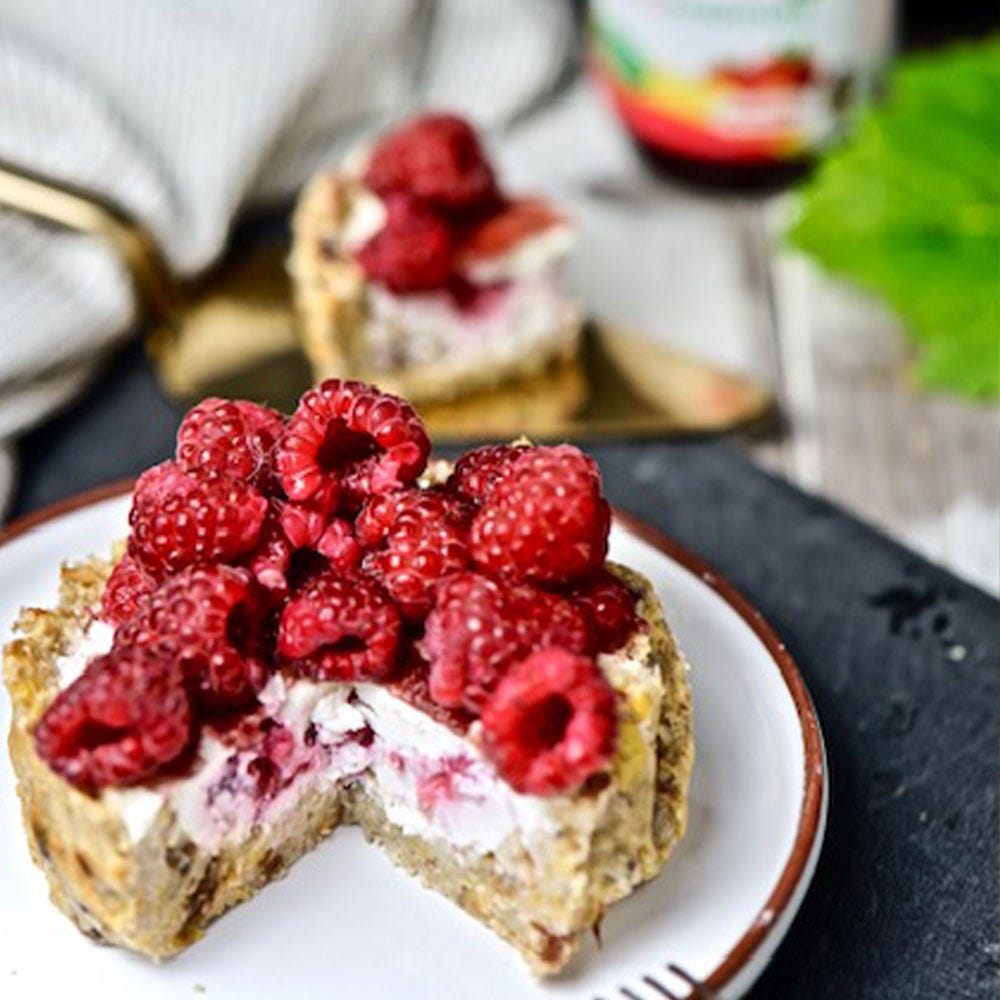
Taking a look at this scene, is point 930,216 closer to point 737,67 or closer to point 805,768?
point 737,67

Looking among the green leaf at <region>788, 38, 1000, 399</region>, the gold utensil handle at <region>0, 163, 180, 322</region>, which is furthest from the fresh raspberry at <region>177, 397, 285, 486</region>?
the green leaf at <region>788, 38, 1000, 399</region>

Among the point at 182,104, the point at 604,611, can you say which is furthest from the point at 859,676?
the point at 182,104

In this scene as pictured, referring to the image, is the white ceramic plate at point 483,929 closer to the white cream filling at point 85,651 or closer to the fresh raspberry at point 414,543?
the white cream filling at point 85,651

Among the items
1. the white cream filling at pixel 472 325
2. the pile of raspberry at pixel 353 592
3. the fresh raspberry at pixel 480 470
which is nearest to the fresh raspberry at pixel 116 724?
the pile of raspberry at pixel 353 592

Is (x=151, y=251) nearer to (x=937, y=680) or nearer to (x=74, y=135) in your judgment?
(x=74, y=135)

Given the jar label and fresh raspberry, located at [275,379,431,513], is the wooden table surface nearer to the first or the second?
the jar label

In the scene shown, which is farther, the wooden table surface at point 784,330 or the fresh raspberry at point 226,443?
the wooden table surface at point 784,330
